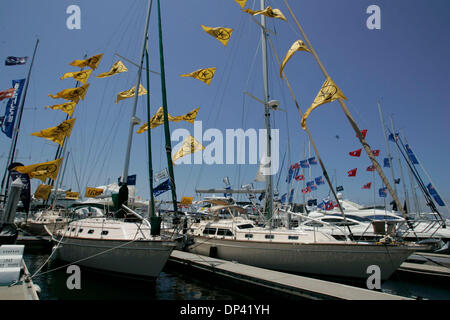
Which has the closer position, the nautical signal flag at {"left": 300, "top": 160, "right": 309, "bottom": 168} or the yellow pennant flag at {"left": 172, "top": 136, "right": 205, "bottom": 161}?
the yellow pennant flag at {"left": 172, "top": 136, "right": 205, "bottom": 161}

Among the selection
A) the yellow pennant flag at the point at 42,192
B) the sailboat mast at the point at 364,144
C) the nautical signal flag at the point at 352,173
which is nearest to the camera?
the sailboat mast at the point at 364,144

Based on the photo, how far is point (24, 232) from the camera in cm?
2386

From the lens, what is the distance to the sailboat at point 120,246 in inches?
398

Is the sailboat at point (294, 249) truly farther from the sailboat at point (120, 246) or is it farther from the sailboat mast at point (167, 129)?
the sailboat mast at point (167, 129)

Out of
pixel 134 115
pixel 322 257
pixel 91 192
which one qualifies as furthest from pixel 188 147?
pixel 322 257

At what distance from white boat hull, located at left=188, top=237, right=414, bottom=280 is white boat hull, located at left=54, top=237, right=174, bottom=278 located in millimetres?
5261

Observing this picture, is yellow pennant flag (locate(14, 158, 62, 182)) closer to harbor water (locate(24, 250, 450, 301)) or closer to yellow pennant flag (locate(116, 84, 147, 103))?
harbor water (locate(24, 250, 450, 301))

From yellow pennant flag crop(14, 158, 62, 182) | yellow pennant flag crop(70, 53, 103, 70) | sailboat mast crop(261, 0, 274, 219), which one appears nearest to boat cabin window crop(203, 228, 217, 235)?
sailboat mast crop(261, 0, 274, 219)

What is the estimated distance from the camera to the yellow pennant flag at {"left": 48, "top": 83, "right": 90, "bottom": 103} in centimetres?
1467

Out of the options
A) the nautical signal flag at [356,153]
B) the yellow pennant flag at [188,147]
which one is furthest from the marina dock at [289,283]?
the nautical signal flag at [356,153]

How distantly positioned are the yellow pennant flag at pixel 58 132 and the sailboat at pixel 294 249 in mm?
10360
